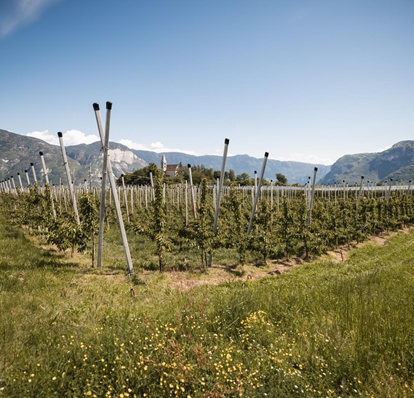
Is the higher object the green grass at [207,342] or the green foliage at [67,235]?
the green foliage at [67,235]

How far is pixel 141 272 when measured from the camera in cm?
926

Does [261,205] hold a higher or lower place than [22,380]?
higher

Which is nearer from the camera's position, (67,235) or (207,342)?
(207,342)

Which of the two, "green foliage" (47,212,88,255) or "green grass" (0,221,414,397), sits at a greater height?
"green foliage" (47,212,88,255)

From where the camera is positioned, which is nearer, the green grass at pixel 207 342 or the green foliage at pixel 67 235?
the green grass at pixel 207 342

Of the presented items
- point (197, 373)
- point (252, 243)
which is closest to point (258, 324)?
point (197, 373)

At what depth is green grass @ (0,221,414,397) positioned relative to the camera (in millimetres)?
3172

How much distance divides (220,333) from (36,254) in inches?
326

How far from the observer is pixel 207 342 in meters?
4.18

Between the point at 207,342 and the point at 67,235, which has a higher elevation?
the point at 67,235

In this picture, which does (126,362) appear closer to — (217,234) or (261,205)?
(217,234)

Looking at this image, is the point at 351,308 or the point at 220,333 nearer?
the point at 220,333

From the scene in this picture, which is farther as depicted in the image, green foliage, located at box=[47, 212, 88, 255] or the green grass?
green foliage, located at box=[47, 212, 88, 255]

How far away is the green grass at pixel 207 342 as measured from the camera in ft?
10.4
